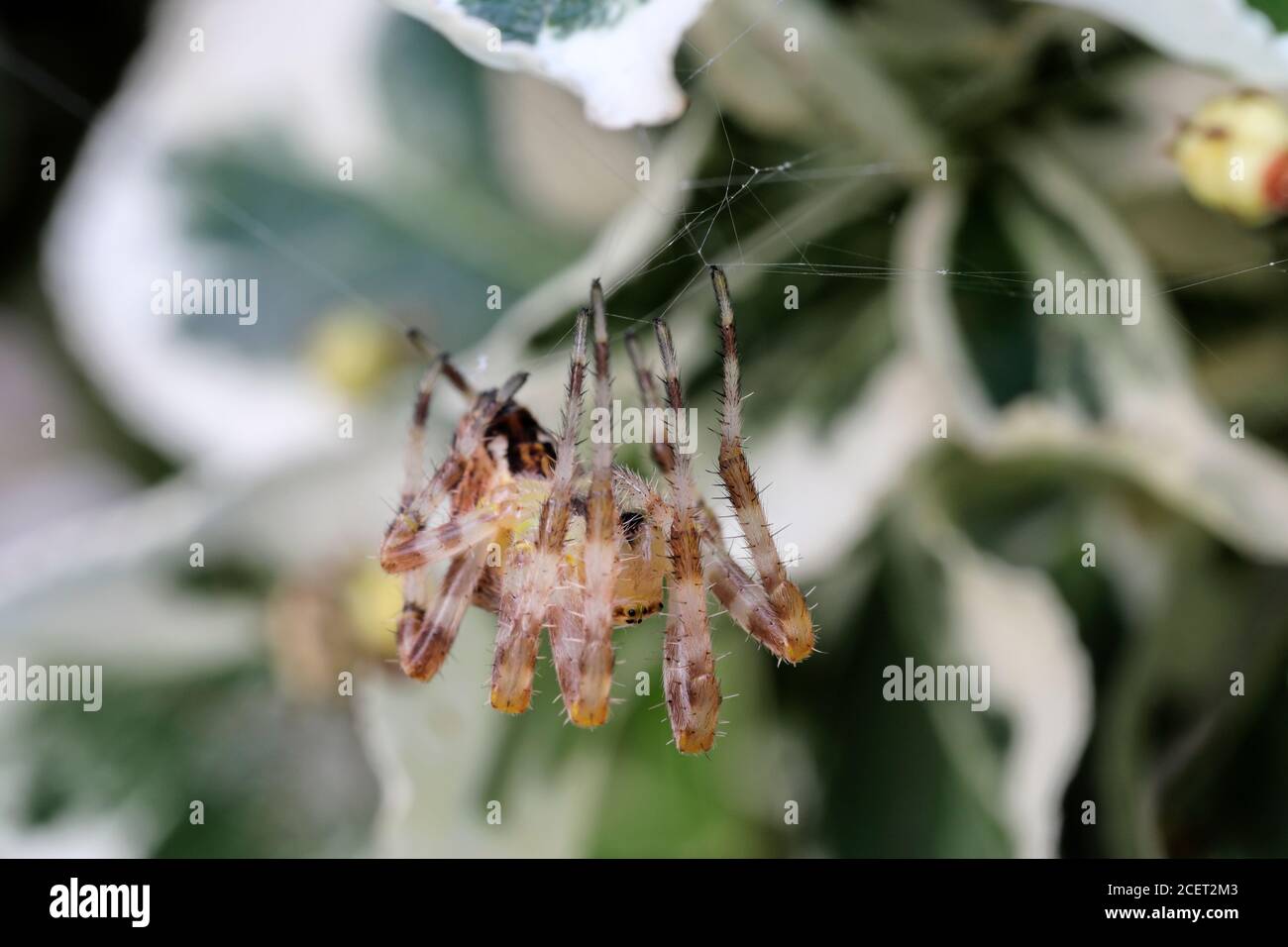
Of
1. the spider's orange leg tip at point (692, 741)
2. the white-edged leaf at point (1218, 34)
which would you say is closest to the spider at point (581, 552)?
the spider's orange leg tip at point (692, 741)

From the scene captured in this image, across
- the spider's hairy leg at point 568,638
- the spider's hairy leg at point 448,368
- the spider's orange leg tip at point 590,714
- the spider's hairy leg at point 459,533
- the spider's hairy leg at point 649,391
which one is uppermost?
the spider's hairy leg at point 448,368

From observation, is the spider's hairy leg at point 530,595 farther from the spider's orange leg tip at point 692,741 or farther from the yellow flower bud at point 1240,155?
the yellow flower bud at point 1240,155

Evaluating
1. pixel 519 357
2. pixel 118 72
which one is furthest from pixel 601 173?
pixel 118 72

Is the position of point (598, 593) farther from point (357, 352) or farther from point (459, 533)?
point (357, 352)

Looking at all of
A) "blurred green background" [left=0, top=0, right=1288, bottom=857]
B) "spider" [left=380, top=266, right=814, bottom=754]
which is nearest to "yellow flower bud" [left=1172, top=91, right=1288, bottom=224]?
"blurred green background" [left=0, top=0, right=1288, bottom=857]

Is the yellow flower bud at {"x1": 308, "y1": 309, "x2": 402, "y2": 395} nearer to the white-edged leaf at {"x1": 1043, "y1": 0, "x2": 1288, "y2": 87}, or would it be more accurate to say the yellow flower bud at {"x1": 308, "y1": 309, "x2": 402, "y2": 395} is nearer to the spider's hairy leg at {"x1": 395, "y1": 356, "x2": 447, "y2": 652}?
the spider's hairy leg at {"x1": 395, "y1": 356, "x2": 447, "y2": 652}
